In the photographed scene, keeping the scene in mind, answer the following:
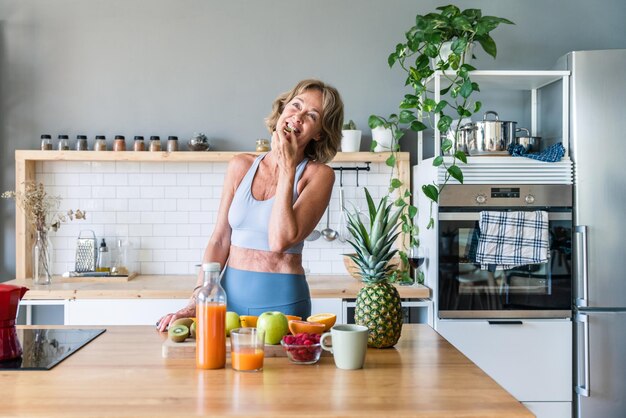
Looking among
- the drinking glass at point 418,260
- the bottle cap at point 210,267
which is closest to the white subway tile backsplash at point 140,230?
the drinking glass at point 418,260

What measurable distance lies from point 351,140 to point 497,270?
4.11 feet

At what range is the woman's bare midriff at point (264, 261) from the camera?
2.43 m

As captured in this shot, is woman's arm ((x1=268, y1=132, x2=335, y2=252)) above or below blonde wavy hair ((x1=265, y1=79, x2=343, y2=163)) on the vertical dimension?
below

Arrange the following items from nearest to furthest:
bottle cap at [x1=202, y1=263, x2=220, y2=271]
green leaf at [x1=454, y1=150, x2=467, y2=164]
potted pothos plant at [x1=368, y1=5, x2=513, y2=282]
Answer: bottle cap at [x1=202, y1=263, x2=220, y2=271] → green leaf at [x1=454, y1=150, x2=467, y2=164] → potted pothos plant at [x1=368, y1=5, x2=513, y2=282]

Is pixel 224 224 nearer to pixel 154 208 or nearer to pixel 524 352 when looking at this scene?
pixel 154 208

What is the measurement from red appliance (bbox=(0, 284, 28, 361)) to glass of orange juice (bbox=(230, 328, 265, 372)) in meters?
0.68

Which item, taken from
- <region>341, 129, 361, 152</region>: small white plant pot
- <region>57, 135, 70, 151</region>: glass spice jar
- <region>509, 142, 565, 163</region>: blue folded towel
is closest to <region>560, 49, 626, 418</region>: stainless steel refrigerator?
<region>509, 142, 565, 163</region>: blue folded towel

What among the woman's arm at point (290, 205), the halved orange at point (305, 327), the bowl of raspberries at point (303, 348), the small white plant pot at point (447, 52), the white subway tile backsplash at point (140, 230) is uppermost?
the small white plant pot at point (447, 52)

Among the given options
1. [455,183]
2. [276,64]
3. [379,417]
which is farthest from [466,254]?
[379,417]

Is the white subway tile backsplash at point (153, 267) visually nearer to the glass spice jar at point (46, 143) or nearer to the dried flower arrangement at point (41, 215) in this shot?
the dried flower arrangement at point (41, 215)

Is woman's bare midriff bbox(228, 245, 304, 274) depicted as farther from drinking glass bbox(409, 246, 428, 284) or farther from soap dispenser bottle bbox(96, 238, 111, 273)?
soap dispenser bottle bbox(96, 238, 111, 273)

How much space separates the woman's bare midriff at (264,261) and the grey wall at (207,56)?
2.04 m

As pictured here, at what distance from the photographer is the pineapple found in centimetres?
187

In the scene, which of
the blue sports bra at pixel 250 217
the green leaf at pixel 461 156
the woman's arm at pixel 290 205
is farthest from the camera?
the green leaf at pixel 461 156
